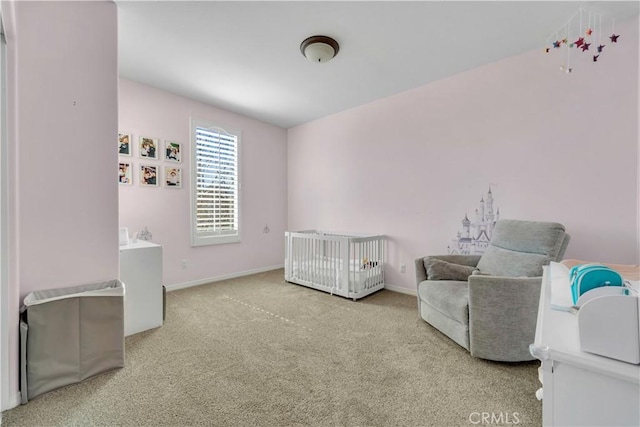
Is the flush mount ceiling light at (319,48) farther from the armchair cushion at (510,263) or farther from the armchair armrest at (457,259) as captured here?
the armchair cushion at (510,263)

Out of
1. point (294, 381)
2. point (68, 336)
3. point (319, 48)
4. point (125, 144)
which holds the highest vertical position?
point (319, 48)

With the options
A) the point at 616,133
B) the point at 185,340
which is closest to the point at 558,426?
the point at 185,340

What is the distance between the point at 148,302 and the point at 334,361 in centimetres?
167

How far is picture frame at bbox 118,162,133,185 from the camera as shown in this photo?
9.99ft

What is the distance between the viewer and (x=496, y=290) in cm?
182

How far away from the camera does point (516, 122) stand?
8.61 feet

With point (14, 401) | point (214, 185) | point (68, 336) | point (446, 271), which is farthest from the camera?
point (214, 185)

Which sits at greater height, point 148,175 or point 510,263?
point 148,175

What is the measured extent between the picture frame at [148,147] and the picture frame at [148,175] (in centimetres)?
12

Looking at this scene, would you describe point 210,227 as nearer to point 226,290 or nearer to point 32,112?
point 226,290

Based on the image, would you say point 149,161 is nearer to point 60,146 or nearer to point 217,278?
point 60,146

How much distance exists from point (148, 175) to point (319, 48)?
2.43m

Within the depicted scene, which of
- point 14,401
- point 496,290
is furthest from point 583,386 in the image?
point 14,401

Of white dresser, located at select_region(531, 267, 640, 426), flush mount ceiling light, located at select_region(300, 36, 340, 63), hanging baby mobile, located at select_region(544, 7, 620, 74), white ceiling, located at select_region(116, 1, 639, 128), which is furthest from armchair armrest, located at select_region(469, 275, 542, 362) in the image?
flush mount ceiling light, located at select_region(300, 36, 340, 63)
